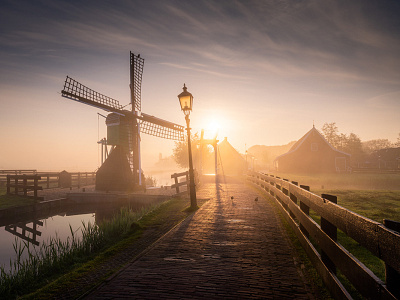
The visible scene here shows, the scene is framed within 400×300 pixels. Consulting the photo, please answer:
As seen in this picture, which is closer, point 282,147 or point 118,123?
point 118,123

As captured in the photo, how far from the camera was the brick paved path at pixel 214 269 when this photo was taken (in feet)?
10.1

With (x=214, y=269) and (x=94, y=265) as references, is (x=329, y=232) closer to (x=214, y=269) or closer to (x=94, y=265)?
(x=214, y=269)

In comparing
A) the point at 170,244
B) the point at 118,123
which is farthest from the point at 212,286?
the point at 118,123

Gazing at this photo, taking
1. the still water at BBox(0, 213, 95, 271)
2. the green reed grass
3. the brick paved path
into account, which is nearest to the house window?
the still water at BBox(0, 213, 95, 271)

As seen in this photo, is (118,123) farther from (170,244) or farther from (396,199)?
(396,199)

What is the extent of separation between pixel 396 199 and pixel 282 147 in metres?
152

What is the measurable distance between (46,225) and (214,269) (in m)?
12.6

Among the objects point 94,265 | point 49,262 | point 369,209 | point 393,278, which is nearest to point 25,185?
point 49,262

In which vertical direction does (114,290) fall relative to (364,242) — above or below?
below

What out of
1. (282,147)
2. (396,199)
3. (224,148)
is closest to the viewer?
(396,199)

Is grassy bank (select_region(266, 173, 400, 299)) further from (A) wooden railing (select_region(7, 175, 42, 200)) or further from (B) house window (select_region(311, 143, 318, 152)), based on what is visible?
(A) wooden railing (select_region(7, 175, 42, 200))

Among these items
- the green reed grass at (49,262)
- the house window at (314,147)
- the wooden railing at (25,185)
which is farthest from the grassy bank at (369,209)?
the wooden railing at (25,185)

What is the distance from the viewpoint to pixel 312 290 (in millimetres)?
3061

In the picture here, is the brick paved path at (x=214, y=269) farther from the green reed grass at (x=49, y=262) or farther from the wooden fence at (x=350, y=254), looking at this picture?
the green reed grass at (x=49, y=262)
